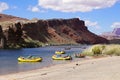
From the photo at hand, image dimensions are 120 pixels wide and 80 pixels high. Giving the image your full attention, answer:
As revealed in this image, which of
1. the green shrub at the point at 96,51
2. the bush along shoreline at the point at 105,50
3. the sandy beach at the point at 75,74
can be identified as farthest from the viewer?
the green shrub at the point at 96,51

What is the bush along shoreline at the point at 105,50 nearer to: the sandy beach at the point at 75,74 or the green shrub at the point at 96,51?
the green shrub at the point at 96,51

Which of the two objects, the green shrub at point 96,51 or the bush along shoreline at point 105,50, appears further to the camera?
the green shrub at point 96,51

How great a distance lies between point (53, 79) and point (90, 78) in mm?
2404

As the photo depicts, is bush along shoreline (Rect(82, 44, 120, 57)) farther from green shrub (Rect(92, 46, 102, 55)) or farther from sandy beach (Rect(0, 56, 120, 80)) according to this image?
sandy beach (Rect(0, 56, 120, 80))

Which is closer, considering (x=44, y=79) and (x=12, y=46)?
(x=44, y=79)

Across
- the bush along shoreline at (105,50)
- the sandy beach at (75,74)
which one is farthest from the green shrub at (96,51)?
the sandy beach at (75,74)

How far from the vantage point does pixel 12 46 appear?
195m

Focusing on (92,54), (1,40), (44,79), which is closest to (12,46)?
(1,40)

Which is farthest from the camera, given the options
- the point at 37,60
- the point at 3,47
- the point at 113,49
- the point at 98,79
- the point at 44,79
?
the point at 3,47

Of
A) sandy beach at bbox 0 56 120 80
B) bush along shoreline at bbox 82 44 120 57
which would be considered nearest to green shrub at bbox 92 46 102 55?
bush along shoreline at bbox 82 44 120 57

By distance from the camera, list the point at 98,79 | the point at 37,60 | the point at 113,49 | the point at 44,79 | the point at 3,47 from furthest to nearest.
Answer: the point at 3,47 → the point at 113,49 → the point at 37,60 → the point at 44,79 → the point at 98,79

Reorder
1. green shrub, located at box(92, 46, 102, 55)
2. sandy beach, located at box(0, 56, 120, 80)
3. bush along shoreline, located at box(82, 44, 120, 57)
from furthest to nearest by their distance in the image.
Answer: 1. green shrub, located at box(92, 46, 102, 55)
2. bush along shoreline, located at box(82, 44, 120, 57)
3. sandy beach, located at box(0, 56, 120, 80)

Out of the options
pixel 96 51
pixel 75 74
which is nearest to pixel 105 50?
pixel 96 51

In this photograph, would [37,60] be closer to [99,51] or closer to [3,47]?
[99,51]
